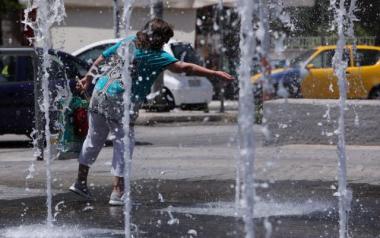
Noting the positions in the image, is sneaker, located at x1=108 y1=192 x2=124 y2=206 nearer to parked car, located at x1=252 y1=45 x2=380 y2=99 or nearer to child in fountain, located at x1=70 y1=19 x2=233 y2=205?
child in fountain, located at x1=70 y1=19 x2=233 y2=205

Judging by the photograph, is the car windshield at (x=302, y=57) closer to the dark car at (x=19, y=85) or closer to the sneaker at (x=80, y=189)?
the dark car at (x=19, y=85)

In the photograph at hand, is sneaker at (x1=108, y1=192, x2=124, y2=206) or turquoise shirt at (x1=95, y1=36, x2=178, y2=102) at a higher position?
turquoise shirt at (x1=95, y1=36, x2=178, y2=102)

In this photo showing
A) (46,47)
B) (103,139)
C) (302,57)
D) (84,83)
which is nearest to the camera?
(84,83)

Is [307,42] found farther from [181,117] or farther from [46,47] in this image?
Result: [46,47]

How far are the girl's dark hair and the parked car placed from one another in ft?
10.1

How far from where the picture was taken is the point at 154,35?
7.78 m

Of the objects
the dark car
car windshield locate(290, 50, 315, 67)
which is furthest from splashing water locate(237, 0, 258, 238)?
car windshield locate(290, 50, 315, 67)

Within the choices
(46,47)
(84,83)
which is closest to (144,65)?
(84,83)

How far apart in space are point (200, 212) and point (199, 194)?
42.4 inches

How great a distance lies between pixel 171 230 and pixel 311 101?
6252 mm

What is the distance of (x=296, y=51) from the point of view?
1552cm

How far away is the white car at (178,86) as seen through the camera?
20353 mm

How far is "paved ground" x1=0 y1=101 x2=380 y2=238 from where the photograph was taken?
6.92 m

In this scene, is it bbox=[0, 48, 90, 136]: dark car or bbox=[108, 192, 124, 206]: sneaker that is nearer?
bbox=[108, 192, 124, 206]: sneaker
